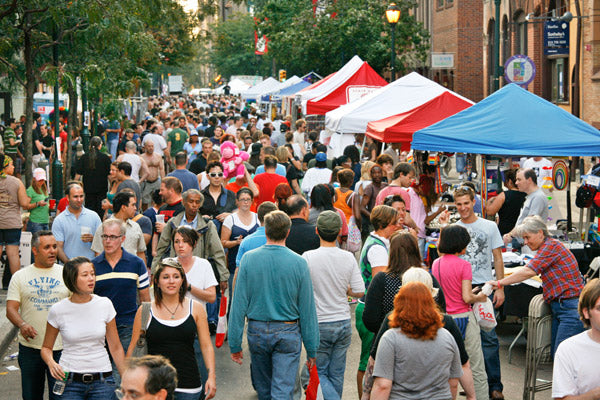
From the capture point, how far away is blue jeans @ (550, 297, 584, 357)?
26.5 feet

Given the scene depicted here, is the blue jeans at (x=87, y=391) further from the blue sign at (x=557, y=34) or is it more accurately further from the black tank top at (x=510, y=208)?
the blue sign at (x=557, y=34)

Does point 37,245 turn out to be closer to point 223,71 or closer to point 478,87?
point 478,87

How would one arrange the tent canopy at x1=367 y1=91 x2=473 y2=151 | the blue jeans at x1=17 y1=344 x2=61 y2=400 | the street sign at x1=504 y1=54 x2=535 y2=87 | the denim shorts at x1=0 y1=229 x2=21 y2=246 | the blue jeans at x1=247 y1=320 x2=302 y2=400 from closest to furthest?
the blue jeans at x1=247 y1=320 x2=302 y2=400 → the blue jeans at x1=17 y1=344 x2=61 y2=400 → the denim shorts at x1=0 y1=229 x2=21 y2=246 → the tent canopy at x1=367 y1=91 x2=473 y2=151 → the street sign at x1=504 y1=54 x2=535 y2=87

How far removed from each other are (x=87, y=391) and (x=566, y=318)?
13.8ft

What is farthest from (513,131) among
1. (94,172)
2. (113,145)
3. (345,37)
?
(345,37)

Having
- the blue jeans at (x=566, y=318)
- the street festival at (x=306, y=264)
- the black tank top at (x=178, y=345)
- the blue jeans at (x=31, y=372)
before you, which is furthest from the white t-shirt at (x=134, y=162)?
the black tank top at (x=178, y=345)

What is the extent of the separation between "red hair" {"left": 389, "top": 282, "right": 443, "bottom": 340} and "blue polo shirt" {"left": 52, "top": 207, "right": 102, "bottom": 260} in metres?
4.84

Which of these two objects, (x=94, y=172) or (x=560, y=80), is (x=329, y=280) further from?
(x=560, y=80)

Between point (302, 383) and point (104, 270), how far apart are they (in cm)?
194

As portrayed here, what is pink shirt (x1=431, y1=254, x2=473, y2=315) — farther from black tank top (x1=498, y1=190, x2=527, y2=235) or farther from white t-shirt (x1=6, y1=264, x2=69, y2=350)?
black tank top (x1=498, y1=190, x2=527, y2=235)

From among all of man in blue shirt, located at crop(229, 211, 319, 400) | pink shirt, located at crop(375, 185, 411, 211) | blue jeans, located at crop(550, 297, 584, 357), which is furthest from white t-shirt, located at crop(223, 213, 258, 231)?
blue jeans, located at crop(550, 297, 584, 357)

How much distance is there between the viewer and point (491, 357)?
8375mm

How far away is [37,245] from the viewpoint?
285 inches

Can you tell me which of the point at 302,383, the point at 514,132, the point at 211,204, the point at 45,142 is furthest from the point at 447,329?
the point at 45,142
